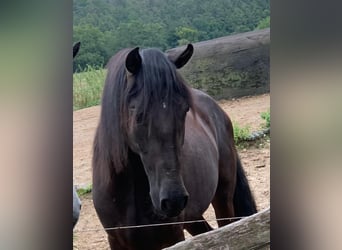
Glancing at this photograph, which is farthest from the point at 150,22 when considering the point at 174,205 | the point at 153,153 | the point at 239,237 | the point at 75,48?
the point at 239,237

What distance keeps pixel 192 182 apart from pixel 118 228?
0.32m

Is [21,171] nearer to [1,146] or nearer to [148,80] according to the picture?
[1,146]

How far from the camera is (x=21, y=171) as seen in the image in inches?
86.7

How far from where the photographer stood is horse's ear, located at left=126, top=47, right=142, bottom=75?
2188mm

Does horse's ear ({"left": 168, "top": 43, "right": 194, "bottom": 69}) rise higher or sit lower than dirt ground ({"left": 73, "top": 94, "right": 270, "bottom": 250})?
higher

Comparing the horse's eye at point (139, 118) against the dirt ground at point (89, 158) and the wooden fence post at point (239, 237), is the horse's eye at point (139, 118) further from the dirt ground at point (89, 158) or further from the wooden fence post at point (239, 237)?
the wooden fence post at point (239, 237)

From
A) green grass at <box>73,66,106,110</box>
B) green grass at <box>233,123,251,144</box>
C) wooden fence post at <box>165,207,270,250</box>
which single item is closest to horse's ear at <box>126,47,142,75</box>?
green grass at <box>73,66,106,110</box>

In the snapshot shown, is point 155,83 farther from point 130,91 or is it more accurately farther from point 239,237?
point 239,237

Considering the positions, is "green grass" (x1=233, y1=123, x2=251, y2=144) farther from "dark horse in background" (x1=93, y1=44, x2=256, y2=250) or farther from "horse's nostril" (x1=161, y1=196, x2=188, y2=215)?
"horse's nostril" (x1=161, y1=196, x2=188, y2=215)

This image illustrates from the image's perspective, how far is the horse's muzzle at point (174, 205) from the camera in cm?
222

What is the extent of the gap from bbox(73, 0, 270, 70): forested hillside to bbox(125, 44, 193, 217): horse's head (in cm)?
8

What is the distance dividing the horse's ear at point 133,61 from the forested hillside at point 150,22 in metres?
0.05

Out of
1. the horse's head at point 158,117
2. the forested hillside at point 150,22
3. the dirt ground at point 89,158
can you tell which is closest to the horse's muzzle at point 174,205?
the horse's head at point 158,117

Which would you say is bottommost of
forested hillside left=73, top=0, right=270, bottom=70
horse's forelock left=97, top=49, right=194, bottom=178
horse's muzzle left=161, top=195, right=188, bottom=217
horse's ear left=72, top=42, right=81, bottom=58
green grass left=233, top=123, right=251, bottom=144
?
horse's muzzle left=161, top=195, right=188, bottom=217
